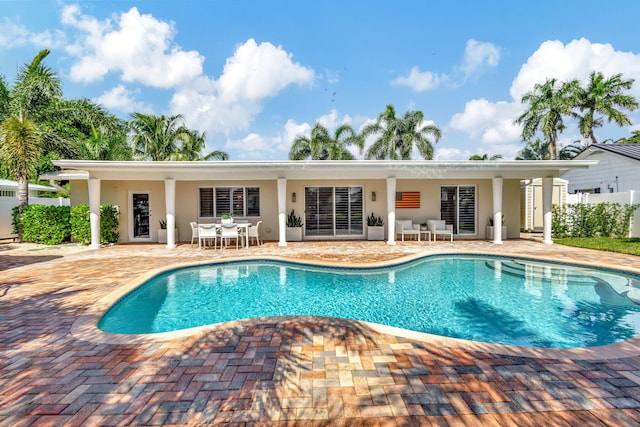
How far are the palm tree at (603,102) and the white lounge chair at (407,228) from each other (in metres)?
22.7

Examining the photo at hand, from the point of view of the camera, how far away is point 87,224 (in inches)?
461

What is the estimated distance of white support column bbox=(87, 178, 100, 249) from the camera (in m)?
11.0

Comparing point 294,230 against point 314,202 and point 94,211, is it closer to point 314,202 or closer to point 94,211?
point 314,202

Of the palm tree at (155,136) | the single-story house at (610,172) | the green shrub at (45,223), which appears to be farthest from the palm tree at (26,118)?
the single-story house at (610,172)

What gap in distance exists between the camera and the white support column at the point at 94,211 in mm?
10953

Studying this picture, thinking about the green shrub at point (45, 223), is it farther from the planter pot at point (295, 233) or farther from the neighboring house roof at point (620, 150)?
the neighboring house roof at point (620, 150)

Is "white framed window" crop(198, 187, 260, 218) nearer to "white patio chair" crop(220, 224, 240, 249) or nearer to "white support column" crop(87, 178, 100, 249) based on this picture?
"white patio chair" crop(220, 224, 240, 249)

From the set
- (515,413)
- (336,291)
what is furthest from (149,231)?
(515,413)

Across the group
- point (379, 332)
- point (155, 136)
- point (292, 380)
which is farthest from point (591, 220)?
point (155, 136)

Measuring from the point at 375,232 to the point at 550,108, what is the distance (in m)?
21.6

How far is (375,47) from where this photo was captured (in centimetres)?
1345

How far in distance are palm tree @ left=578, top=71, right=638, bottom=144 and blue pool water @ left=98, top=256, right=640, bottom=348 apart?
24.0 meters

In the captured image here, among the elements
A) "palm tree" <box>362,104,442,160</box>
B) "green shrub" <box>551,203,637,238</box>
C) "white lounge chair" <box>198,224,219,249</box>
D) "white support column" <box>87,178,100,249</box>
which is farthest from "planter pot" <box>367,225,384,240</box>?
"palm tree" <box>362,104,442,160</box>

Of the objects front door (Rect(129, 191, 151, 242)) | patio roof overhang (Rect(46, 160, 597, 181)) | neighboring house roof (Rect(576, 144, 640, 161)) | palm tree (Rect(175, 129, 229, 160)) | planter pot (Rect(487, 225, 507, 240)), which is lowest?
planter pot (Rect(487, 225, 507, 240))
